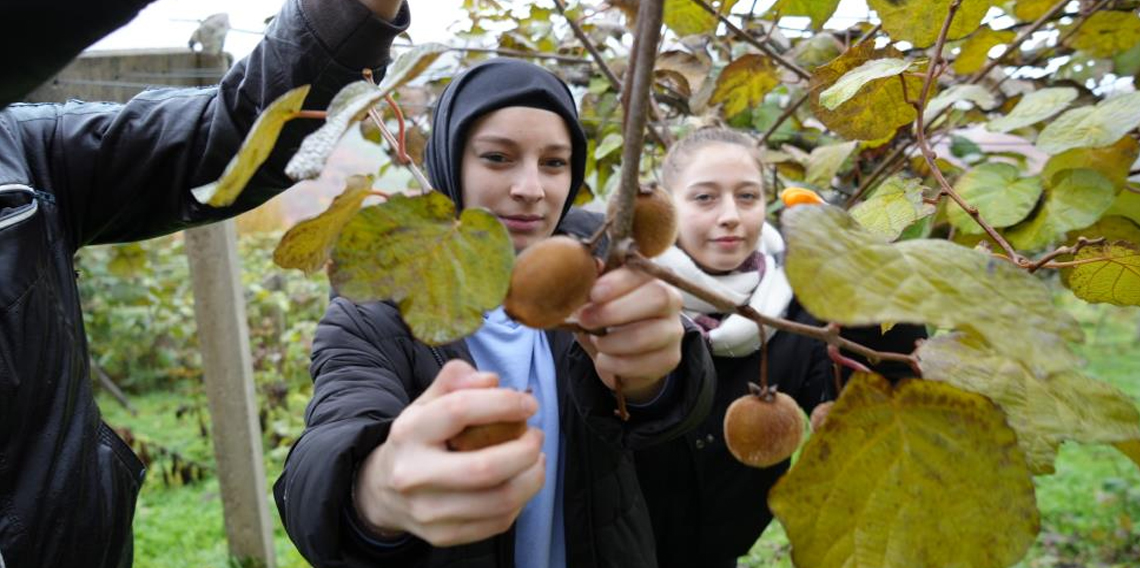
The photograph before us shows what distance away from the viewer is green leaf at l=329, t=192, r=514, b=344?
41 centimetres

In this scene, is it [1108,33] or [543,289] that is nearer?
[543,289]

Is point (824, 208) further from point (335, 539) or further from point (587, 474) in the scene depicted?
point (587, 474)

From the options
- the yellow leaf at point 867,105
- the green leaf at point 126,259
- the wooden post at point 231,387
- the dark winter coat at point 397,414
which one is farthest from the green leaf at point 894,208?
the green leaf at point 126,259

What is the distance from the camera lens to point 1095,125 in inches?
32.9

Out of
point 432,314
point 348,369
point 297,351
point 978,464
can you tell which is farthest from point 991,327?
point 297,351

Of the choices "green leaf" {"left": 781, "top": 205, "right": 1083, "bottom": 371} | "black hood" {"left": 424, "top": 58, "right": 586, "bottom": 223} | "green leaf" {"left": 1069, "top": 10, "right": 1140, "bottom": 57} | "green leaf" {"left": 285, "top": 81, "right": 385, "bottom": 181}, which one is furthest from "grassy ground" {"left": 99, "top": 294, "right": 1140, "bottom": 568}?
"green leaf" {"left": 285, "top": 81, "right": 385, "bottom": 181}

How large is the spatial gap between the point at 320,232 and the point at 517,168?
36cm

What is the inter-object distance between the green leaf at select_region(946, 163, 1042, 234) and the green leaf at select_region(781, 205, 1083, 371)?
0.65 meters

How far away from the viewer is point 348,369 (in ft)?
2.48

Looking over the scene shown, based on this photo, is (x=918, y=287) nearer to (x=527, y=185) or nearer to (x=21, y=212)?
(x=527, y=185)

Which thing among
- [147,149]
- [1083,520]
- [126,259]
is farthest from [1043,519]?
[126,259]

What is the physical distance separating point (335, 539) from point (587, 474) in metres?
0.38

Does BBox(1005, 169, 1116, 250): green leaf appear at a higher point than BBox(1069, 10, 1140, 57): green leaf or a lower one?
lower

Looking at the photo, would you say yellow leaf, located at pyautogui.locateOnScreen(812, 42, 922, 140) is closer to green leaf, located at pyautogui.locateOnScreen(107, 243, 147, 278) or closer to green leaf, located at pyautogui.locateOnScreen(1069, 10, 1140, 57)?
green leaf, located at pyautogui.locateOnScreen(1069, 10, 1140, 57)
